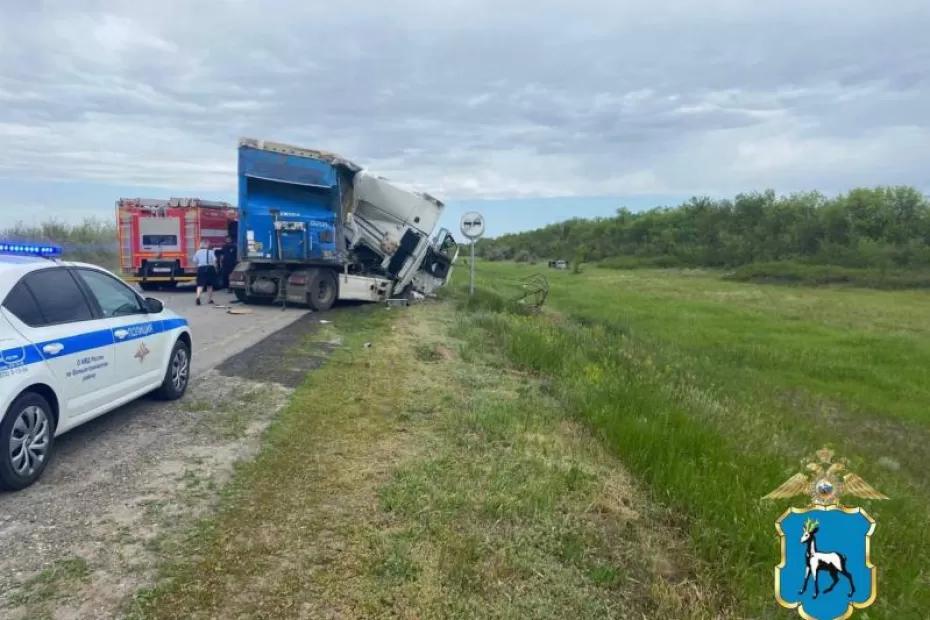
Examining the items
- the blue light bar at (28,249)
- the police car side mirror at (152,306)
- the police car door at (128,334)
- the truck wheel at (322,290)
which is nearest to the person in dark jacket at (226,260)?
the truck wheel at (322,290)

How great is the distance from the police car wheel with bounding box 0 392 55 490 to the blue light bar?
5.11ft

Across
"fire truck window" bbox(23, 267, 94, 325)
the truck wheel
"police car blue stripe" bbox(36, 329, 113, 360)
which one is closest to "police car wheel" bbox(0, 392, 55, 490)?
"police car blue stripe" bbox(36, 329, 113, 360)

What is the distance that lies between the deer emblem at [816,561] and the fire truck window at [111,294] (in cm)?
575

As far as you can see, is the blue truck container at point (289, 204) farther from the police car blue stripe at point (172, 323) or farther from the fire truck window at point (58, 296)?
the fire truck window at point (58, 296)

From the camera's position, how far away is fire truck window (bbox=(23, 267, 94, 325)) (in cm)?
544

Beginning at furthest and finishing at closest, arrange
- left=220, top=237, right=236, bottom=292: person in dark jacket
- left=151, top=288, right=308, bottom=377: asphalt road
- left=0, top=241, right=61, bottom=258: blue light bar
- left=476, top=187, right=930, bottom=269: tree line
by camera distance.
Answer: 1. left=476, top=187, right=930, bottom=269: tree line
2. left=220, top=237, right=236, bottom=292: person in dark jacket
3. left=151, top=288, right=308, bottom=377: asphalt road
4. left=0, top=241, right=61, bottom=258: blue light bar

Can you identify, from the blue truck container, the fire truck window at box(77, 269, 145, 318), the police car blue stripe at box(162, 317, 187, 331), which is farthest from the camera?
the blue truck container

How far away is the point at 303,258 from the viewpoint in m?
17.3

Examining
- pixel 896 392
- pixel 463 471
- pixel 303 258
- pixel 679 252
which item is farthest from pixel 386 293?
pixel 679 252

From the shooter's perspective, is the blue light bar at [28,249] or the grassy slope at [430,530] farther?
the blue light bar at [28,249]

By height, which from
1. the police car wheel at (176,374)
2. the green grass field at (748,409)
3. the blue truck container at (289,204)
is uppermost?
the blue truck container at (289,204)

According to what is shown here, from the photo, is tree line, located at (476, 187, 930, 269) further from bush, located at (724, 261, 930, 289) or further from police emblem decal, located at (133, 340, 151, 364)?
police emblem decal, located at (133, 340, 151, 364)

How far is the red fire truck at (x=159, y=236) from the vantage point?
70.8 ft

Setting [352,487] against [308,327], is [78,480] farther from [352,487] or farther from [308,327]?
[308,327]
